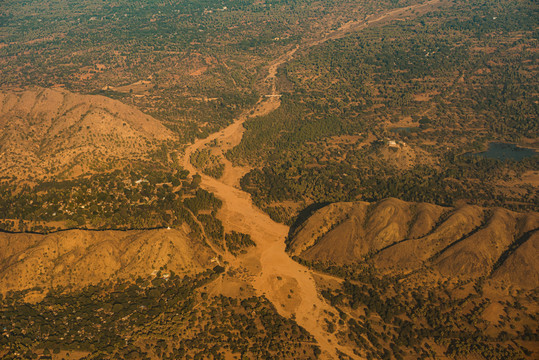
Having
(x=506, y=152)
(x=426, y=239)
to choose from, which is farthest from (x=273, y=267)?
(x=506, y=152)

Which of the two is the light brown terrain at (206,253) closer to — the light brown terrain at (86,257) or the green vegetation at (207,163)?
the light brown terrain at (86,257)

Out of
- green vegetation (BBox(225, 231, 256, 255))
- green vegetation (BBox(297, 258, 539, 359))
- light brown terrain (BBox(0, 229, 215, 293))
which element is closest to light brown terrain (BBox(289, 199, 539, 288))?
green vegetation (BBox(297, 258, 539, 359))

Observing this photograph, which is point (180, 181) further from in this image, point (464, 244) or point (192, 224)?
point (464, 244)

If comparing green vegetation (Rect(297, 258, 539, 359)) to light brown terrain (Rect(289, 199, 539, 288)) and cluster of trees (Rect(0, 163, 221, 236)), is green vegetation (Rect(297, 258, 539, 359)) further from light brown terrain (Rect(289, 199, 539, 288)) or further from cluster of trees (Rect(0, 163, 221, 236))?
cluster of trees (Rect(0, 163, 221, 236))

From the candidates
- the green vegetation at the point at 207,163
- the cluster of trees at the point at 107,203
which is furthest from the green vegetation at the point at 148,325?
the green vegetation at the point at 207,163

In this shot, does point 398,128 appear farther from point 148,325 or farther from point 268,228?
point 148,325

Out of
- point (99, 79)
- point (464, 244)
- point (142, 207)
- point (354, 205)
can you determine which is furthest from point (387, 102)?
point (99, 79)
